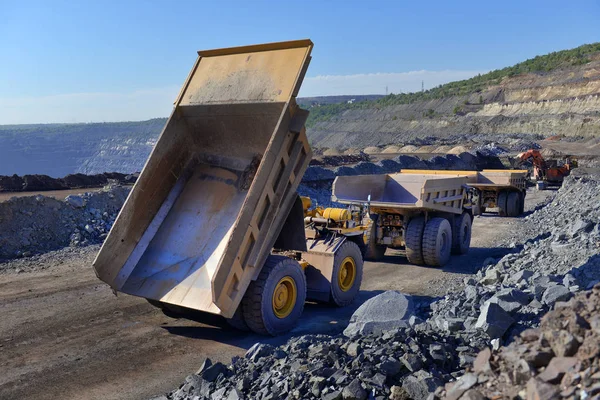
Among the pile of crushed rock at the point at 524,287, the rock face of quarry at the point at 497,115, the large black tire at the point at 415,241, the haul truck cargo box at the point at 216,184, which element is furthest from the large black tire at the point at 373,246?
the rock face of quarry at the point at 497,115

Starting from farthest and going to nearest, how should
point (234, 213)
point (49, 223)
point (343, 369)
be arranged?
point (49, 223)
point (234, 213)
point (343, 369)

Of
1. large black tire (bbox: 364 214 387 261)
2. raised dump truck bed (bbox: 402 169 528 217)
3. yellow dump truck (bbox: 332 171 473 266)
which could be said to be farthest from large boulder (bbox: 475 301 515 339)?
raised dump truck bed (bbox: 402 169 528 217)

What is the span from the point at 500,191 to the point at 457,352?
14925mm

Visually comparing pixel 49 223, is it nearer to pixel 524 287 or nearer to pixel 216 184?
pixel 216 184

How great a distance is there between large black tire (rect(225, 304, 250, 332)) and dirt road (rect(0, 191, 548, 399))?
0.12m

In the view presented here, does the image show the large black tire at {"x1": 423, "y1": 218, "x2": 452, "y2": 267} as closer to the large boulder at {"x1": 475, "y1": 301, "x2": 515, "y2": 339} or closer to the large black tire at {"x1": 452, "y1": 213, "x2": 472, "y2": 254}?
the large black tire at {"x1": 452, "y1": 213, "x2": 472, "y2": 254}

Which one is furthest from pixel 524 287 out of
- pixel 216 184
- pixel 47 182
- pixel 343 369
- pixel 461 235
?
pixel 47 182

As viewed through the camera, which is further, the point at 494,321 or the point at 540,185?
the point at 540,185

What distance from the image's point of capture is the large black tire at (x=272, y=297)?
7348 mm

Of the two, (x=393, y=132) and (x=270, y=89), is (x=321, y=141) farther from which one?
(x=270, y=89)

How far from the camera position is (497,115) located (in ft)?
202

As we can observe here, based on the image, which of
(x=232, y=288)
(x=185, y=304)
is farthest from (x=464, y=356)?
(x=185, y=304)

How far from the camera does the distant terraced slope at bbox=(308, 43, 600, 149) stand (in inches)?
2088

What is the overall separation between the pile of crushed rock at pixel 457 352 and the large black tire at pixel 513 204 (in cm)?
1018
